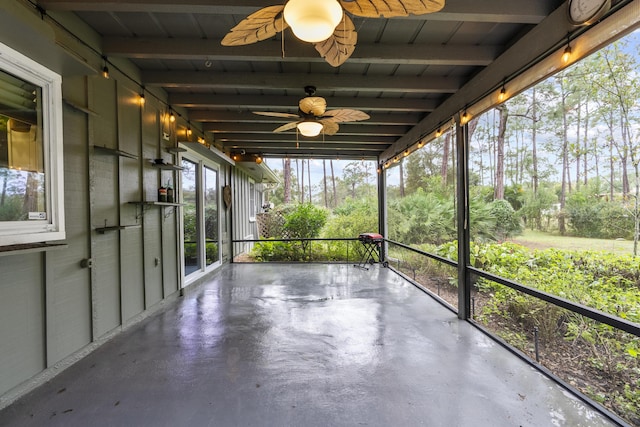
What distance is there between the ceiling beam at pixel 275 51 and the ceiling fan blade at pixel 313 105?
389mm

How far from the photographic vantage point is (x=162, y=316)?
10.8ft

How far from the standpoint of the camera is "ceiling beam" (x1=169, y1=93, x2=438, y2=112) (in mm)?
3666

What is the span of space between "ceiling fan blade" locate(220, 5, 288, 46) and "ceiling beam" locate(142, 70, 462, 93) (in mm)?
1505

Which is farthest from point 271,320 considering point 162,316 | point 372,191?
point 372,191

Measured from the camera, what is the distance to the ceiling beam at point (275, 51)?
8.18 feet

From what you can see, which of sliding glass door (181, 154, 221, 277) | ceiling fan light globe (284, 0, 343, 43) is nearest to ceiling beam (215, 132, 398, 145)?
sliding glass door (181, 154, 221, 277)

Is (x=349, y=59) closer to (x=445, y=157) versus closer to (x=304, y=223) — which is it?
(x=304, y=223)

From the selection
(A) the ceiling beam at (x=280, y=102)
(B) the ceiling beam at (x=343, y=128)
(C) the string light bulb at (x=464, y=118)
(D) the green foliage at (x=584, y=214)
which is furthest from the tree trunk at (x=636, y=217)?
(B) the ceiling beam at (x=343, y=128)

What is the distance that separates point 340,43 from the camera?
5.58 ft

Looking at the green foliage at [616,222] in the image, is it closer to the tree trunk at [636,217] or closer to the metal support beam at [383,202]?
the tree trunk at [636,217]

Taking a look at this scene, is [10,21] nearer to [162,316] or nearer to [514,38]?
[162,316]

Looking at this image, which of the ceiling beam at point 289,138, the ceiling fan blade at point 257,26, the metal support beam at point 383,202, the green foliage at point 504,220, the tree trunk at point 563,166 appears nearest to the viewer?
the ceiling fan blade at point 257,26

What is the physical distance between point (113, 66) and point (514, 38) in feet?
12.5

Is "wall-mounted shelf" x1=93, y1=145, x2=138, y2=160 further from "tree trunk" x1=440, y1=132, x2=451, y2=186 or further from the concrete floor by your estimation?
"tree trunk" x1=440, y1=132, x2=451, y2=186
